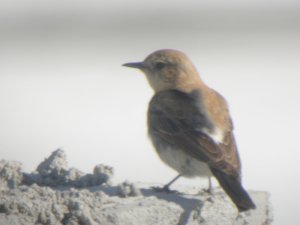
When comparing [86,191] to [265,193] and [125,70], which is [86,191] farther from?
[125,70]

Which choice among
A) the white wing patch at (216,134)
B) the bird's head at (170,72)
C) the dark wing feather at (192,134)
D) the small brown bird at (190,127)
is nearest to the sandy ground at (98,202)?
the dark wing feather at (192,134)

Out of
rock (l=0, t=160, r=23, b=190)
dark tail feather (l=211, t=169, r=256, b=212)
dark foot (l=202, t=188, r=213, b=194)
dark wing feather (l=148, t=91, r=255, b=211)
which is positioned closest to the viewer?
dark tail feather (l=211, t=169, r=256, b=212)

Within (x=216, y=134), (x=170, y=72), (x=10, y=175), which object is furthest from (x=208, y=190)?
(x=170, y=72)

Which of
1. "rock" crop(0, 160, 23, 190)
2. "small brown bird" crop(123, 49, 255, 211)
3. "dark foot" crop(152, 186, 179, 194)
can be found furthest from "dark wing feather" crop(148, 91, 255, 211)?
"rock" crop(0, 160, 23, 190)

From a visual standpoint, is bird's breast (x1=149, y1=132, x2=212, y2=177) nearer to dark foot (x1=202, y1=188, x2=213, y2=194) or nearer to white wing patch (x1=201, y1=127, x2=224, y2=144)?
white wing patch (x1=201, y1=127, x2=224, y2=144)

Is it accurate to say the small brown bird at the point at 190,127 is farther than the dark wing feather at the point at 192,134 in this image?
Yes

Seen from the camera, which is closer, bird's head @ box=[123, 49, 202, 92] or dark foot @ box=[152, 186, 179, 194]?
dark foot @ box=[152, 186, 179, 194]

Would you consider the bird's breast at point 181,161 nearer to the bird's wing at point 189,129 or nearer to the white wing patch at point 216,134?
the bird's wing at point 189,129

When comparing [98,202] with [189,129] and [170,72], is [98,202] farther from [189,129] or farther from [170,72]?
[170,72]
